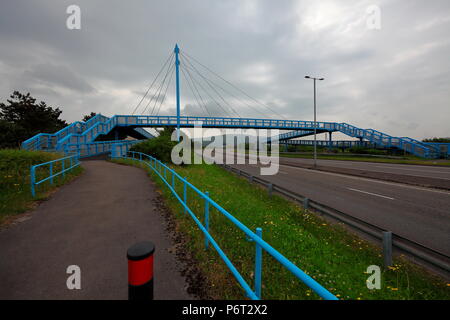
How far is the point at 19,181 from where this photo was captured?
289 inches

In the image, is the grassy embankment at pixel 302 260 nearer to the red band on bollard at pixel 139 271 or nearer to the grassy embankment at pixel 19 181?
the red band on bollard at pixel 139 271

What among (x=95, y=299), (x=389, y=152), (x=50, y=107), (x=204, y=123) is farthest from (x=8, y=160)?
(x=389, y=152)

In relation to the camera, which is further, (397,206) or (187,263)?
(397,206)

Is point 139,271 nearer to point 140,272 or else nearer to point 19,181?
point 140,272

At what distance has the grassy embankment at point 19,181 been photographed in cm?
554

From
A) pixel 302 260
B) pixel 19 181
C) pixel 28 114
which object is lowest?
pixel 302 260

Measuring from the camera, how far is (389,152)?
99.7 feet

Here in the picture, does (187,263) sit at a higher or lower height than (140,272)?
lower

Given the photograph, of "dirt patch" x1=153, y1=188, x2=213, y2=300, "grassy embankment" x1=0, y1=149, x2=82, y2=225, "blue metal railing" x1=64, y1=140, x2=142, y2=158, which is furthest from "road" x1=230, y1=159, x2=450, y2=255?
"blue metal railing" x1=64, y1=140, x2=142, y2=158

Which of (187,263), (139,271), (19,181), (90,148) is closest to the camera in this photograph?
(139,271)

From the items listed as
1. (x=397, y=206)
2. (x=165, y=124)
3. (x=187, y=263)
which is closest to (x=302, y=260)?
(x=187, y=263)

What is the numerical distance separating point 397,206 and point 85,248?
32.4ft

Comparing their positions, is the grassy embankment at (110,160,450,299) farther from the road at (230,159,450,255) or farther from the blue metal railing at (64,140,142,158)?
the blue metal railing at (64,140,142,158)
